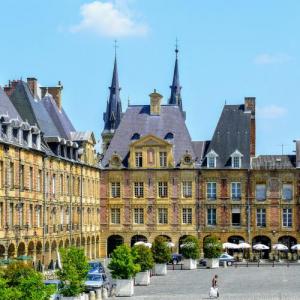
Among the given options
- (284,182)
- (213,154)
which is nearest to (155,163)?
(213,154)

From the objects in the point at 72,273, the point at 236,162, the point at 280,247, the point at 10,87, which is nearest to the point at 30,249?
the point at 10,87

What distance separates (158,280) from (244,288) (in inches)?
369

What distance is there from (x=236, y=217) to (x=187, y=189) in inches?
233

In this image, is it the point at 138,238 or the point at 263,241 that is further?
the point at 138,238

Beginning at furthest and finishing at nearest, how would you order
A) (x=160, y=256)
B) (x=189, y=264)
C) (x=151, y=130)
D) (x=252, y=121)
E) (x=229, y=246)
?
(x=252, y=121) < (x=151, y=130) < (x=229, y=246) < (x=189, y=264) < (x=160, y=256)

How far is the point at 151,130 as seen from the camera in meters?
96.6

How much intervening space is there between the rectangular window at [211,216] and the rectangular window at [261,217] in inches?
173

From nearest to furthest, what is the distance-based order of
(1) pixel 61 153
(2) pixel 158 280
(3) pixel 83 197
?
(2) pixel 158 280, (1) pixel 61 153, (3) pixel 83 197

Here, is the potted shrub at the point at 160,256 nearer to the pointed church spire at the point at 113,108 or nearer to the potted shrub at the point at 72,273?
the potted shrub at the point at 72,273

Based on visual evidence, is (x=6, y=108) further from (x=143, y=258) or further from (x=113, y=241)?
(x=113, y=241)

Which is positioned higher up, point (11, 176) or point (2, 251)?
point (11, 176)

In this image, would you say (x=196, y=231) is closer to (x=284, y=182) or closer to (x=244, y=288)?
(x=284, y=182)

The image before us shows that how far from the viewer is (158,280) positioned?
65.4 meters

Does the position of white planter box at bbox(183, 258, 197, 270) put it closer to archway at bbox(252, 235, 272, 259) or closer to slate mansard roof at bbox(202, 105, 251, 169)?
archway at bbox(252, 235, 272, 259)
